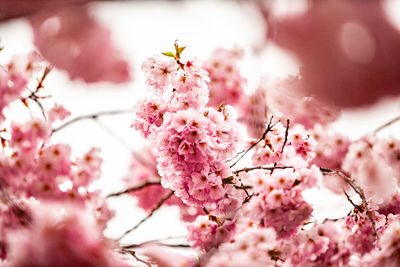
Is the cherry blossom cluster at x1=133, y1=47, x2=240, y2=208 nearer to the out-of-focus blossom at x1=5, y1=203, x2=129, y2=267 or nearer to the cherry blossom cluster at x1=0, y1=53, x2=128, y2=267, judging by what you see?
the cherry blossom cluster at x1=0, y1=53, x2=128, y2=267

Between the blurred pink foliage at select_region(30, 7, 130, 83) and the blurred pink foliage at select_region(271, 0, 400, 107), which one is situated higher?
the blurred pink foliage at select_region(30, 7, 130, 83)

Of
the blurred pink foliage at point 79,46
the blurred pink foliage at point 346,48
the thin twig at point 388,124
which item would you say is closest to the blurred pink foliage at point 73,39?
the blurred pink foliage at point 79,46

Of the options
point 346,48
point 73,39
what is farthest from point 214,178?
point 73,39

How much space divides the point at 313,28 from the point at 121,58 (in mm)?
824

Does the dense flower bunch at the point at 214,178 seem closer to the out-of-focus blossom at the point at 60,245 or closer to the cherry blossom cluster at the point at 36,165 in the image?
the cherry blossom cluster at the point at 36,165

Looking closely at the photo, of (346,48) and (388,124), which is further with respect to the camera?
(388,124)

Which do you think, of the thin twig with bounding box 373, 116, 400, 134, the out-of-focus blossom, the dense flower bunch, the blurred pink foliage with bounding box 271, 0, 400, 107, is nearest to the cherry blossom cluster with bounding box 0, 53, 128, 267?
the dense flower bunch

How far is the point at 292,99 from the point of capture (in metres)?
1.19

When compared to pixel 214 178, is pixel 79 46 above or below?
above

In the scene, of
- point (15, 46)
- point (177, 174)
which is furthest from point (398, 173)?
point (15, 46)

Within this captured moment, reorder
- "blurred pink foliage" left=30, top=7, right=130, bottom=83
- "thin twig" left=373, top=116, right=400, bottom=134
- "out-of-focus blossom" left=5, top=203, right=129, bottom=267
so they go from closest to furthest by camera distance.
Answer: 1. "out-of-focus blossom" left=5, top=203, right=129, bottom=267
2. "thin twig" left=373, top=116, right=400, bottom=134
3. "blurred pink foliage" left=30, top=7, right=130, bottom=83

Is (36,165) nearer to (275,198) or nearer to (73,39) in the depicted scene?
(73,39)

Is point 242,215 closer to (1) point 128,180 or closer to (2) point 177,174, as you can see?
(2) point 177,174

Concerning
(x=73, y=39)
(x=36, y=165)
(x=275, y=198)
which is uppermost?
(x=73, y=39)
